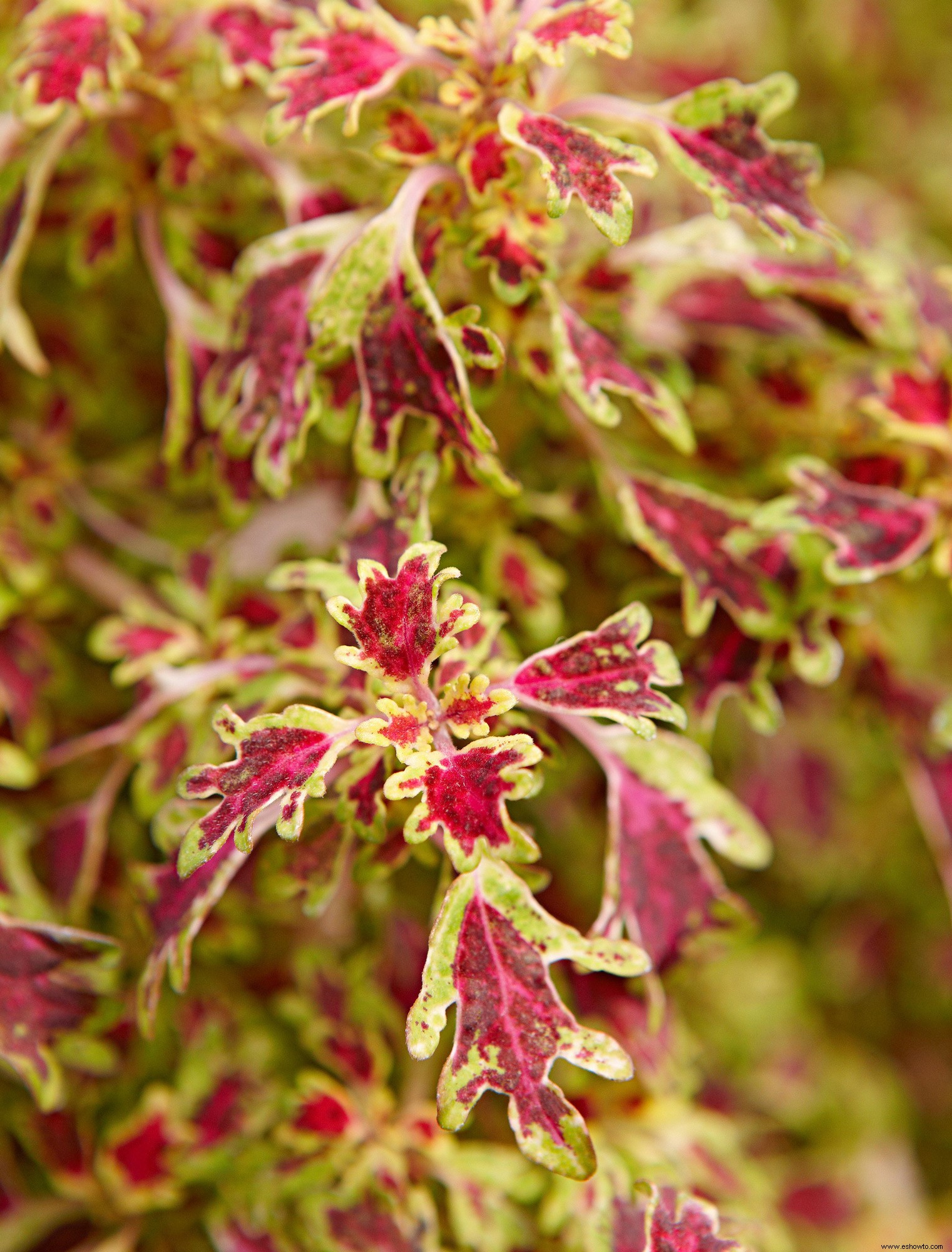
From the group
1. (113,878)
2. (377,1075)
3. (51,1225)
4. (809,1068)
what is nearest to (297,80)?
(113,878)

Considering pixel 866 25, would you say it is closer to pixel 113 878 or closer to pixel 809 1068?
pixel 809 1068

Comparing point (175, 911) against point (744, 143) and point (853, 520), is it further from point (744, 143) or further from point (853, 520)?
point (744, 143)

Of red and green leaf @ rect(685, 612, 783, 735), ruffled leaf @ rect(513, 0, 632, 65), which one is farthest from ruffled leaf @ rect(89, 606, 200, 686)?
ruffled leaf @ rect(513, 0, 632, 65)

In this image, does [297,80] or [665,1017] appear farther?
[665,1017]

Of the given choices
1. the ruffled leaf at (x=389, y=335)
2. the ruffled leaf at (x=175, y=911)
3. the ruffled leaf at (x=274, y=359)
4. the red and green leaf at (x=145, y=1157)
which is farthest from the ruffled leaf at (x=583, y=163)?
the red and green leaf at (x=145, y=1157)

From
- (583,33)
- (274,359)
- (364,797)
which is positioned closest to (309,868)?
(364,797)

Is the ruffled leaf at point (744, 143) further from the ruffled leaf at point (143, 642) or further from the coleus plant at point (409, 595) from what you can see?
the ruffled leaf at point (143, 642)
